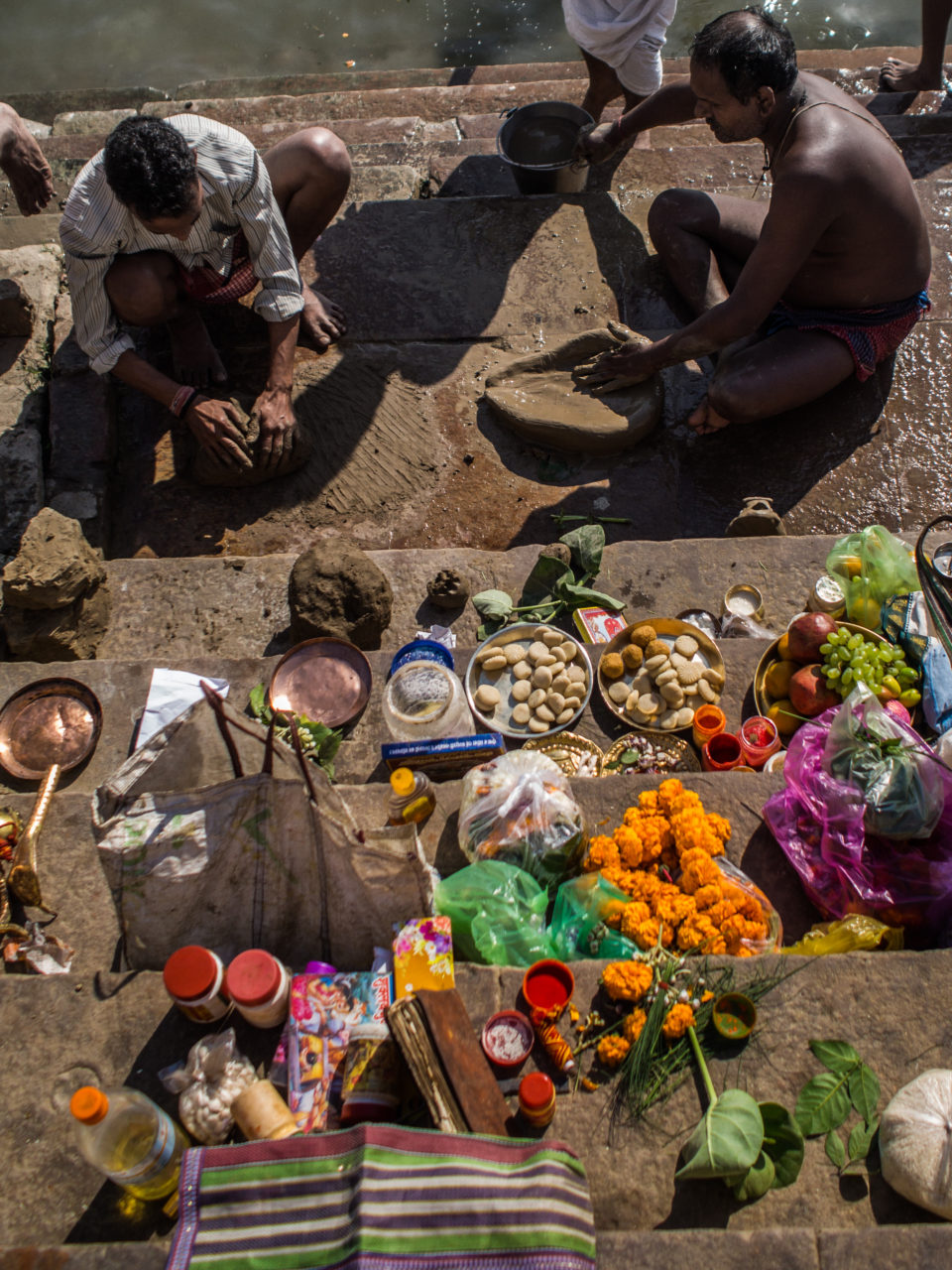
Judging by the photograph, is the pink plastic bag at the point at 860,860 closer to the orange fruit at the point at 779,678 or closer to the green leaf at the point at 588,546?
the orange fruit at the point at 779,678

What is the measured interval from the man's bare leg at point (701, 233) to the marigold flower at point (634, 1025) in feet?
12.2

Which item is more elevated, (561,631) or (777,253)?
(777,253)

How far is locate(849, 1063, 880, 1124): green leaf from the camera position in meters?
1.79

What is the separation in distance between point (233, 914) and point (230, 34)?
34.8 feet

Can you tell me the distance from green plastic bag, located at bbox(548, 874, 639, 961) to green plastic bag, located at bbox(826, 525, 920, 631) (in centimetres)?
151

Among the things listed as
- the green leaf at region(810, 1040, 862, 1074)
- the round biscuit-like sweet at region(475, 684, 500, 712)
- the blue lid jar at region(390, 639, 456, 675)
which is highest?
the green leaf at region(810, 1040, 862, 1074)

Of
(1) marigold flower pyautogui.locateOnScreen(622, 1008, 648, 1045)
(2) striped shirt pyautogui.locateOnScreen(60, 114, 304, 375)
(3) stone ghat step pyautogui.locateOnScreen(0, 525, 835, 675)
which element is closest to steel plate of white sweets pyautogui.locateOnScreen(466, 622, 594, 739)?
(3) stone ghat step pyautogui.locateOnScreen(0, 525, 835, 675)

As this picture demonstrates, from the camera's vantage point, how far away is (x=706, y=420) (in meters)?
3.96

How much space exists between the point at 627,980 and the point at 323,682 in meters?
1.51

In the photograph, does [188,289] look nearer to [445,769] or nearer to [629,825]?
[445,769]

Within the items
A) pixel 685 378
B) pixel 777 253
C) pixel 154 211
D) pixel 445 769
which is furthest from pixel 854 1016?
pixel 154 211

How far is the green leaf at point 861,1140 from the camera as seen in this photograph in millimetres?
1745

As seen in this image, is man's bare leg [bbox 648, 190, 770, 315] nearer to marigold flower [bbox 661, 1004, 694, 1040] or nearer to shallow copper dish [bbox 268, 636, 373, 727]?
shallow copper dish [bbox 268, 636, 373, 727]

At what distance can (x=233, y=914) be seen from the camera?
2.01 metres
